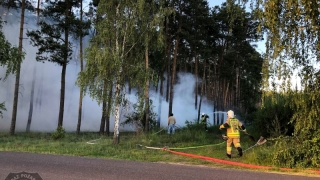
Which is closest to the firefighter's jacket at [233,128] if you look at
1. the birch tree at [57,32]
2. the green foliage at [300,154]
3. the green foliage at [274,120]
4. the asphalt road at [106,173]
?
the green foliage at [300,154]

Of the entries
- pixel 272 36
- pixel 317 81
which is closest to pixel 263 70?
pixel 272 36

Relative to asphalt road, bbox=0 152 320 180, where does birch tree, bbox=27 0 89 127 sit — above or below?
above

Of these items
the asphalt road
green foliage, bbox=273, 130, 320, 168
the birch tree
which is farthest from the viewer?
the birch tree

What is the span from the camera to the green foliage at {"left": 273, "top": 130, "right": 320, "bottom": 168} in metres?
9.48

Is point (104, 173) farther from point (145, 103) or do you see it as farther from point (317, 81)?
point (145, 103)

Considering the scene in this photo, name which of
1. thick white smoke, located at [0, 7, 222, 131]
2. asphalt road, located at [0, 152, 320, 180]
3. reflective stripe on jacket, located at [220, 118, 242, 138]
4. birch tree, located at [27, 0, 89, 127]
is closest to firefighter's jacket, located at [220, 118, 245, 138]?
reflective stripe on jacket, located at [220, 118, 242, 138]

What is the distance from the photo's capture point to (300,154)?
975 centimetres

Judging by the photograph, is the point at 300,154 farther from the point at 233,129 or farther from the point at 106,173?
the point at 106,173

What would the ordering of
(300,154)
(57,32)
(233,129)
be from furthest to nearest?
1. (57,32)
2. (233,129)
3. (300,154)

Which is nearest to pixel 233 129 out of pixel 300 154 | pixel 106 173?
pixel 300 154

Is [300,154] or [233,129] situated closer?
[300,154]

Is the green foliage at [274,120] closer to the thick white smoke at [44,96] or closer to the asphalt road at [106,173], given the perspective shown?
the asphalt road at [106,173]

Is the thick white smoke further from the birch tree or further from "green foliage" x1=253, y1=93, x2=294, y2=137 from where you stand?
"green foliage" x1=253, y1=93, x2=294, y2=137

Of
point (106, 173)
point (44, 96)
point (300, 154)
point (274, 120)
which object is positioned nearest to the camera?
point (106, 173)
